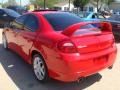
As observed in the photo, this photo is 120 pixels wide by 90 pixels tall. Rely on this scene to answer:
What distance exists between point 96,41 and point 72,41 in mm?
581

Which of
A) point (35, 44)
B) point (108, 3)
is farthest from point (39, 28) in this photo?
point (108, 3)

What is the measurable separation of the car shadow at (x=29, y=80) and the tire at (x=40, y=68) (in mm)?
134

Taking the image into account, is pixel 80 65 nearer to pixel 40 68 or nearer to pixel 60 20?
pixel 40 68

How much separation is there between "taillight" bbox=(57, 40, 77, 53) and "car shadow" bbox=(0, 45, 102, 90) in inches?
37.7

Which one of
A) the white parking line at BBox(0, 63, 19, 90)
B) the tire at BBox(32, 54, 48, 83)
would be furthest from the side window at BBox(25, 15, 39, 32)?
the white parking line at BBox(0, 63, 19, 90)

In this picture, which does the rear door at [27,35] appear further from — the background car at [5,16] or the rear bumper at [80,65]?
the background car at [5,16]

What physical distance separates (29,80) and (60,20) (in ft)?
5.04

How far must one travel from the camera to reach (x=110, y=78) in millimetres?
5699

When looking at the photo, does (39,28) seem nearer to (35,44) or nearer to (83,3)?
(35,44)

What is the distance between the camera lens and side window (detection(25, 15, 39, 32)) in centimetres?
564

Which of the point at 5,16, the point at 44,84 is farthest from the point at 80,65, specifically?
the point at 5,16

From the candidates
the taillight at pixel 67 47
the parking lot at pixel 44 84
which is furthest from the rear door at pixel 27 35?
the taillight at pixel 67 47

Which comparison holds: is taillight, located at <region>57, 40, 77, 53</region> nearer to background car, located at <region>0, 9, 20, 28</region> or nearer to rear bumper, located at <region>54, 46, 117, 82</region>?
rear bumper, located at <region>54, 46, 117, 82</region>

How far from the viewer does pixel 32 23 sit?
5852 millimetres
